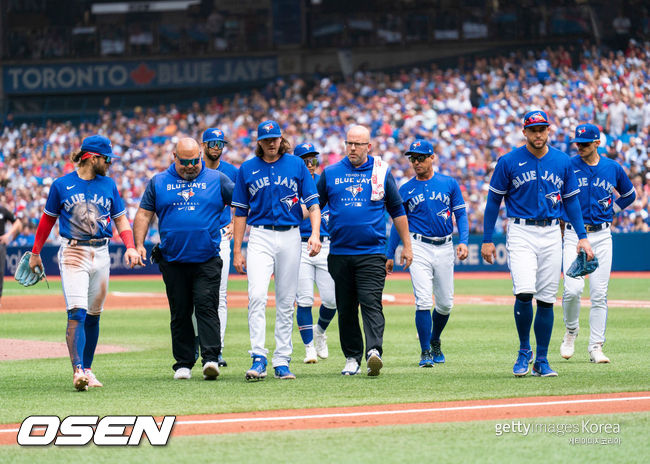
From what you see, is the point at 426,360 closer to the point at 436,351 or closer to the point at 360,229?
the point at 436,351

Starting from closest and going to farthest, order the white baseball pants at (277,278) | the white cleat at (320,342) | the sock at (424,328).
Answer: the white baseball pants at (277,278), the sock at (424,328), the white cleat at (320,342)

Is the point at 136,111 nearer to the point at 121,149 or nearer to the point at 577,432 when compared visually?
the point at 121,149

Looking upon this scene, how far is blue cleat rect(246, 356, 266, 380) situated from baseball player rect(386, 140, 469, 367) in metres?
1.94

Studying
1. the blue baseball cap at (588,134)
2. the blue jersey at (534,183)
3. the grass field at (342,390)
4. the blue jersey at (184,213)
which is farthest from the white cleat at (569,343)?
the blue jersey at (184,213)

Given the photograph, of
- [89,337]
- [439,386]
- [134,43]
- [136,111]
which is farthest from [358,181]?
[134,43]

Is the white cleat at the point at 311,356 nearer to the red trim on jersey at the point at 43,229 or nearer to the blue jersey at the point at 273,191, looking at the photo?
the blue jersey at the point at 273,191

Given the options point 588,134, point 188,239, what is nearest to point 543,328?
point 588,134

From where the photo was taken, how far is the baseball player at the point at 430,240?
10906mm

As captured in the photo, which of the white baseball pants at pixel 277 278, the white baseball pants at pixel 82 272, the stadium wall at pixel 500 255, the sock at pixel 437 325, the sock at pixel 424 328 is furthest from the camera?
the stadium wall at pixel 500 255

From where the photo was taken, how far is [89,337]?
956 cm

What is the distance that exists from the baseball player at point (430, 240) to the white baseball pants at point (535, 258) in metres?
1.31

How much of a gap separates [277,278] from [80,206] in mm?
1897

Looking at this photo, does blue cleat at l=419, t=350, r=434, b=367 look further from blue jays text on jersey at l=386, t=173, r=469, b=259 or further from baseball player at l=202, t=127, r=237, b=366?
baseball player at l=202, t=127, r=237, b=366

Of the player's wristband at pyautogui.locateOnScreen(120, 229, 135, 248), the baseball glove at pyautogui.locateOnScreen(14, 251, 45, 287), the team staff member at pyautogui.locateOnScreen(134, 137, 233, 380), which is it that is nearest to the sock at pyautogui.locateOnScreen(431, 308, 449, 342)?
the team staff member at pyautogui.locateOnScreen(134, 137, 233, 380)
